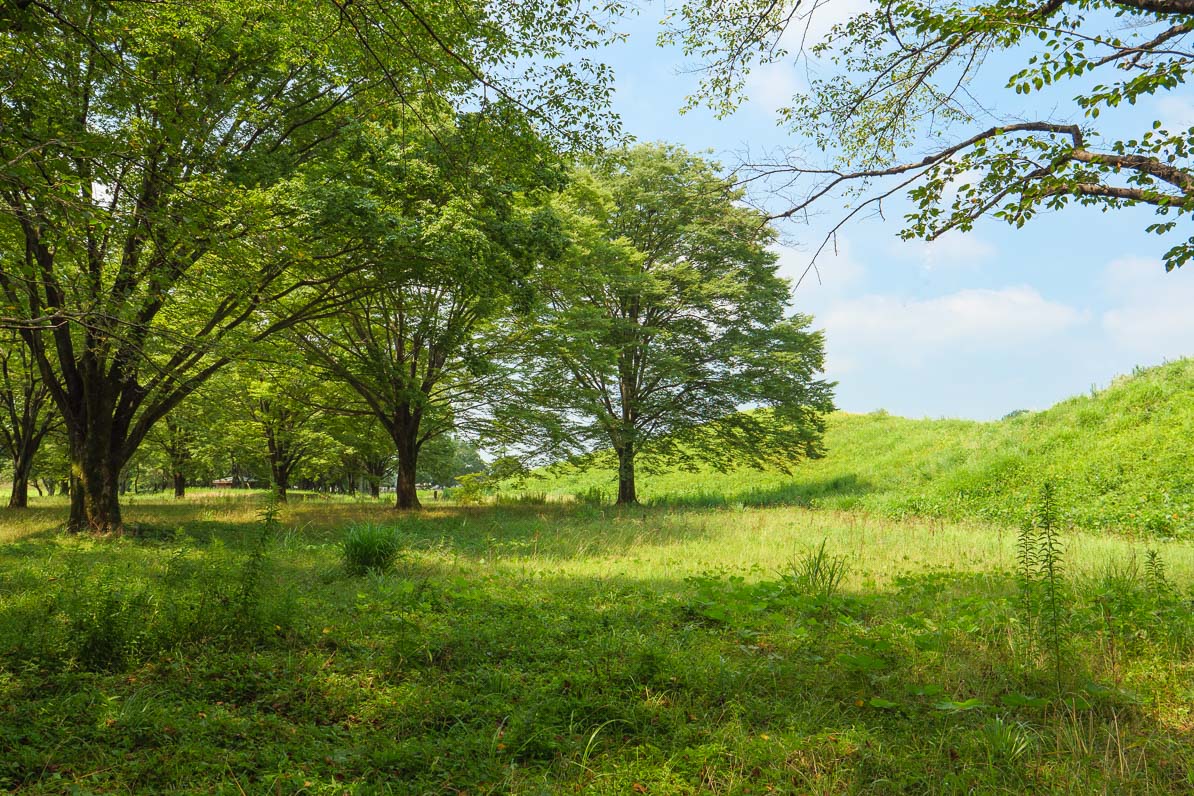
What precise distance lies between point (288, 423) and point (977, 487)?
76.8 feet

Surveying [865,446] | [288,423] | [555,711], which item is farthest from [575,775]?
[865,446]

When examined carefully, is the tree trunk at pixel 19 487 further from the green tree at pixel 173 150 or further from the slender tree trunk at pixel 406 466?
the slender tree trunk at pixel 406 466

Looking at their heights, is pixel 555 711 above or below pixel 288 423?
below

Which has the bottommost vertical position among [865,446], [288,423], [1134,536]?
[1134,536]

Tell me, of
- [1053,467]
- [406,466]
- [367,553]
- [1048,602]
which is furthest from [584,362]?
[1048,602]

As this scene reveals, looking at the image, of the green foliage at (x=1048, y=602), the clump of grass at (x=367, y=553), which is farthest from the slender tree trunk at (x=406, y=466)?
the green foliage at (x=1048, y=602)

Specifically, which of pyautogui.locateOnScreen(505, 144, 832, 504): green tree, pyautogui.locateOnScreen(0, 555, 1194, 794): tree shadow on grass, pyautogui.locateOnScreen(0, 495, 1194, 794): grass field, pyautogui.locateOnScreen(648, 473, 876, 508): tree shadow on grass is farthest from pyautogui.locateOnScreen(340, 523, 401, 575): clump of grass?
pyautogui.locateOnScreen(648, 473, 876, 508): tree shadow on grass

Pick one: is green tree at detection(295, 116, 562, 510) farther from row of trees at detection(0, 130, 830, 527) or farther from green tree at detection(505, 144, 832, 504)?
green tree at detection(505, 144, 832, 504)

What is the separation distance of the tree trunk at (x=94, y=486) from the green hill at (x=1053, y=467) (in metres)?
16.3

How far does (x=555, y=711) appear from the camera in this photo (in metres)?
3.77

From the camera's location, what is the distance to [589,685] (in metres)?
4.06

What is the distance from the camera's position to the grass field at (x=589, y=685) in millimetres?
3160

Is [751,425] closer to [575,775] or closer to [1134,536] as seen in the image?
[1134,536]

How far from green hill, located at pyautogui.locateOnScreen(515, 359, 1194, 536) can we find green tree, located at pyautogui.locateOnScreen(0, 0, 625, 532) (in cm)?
1414
